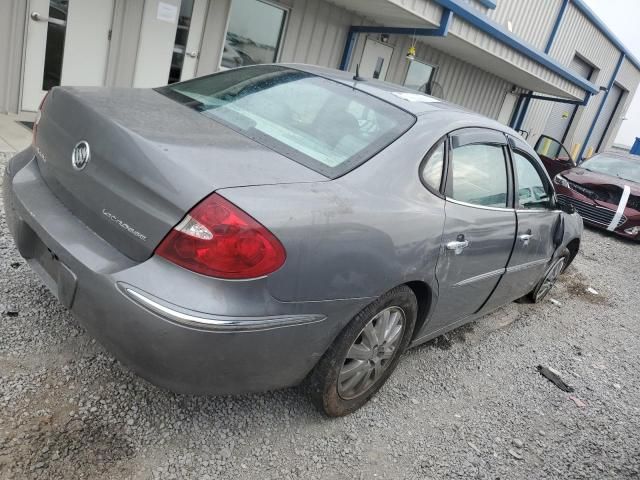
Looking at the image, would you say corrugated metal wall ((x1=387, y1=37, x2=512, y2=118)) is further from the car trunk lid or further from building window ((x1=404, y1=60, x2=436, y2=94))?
the car trunk lid

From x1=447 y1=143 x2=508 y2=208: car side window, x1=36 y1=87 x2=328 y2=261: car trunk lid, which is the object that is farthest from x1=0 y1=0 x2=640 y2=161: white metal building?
x1=447 y1=143 x2=508 y2=208: car side window

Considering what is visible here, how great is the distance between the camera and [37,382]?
2.30 metres

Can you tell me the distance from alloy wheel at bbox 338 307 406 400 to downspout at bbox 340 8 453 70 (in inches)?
258

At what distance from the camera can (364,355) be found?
8.22ft

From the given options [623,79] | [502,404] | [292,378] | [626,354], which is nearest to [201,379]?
[292,378]

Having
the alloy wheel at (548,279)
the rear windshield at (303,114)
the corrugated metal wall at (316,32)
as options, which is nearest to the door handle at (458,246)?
the rear windshield at (303,114)

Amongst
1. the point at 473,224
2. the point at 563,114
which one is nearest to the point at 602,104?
the point at 563,114

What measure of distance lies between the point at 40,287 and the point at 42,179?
0.86 metres

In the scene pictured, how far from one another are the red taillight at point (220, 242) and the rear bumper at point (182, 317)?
0.04 meters

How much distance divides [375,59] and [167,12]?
4.40 meters

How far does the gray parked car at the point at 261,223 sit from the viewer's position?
1.82m

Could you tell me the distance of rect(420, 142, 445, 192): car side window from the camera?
2.55 m

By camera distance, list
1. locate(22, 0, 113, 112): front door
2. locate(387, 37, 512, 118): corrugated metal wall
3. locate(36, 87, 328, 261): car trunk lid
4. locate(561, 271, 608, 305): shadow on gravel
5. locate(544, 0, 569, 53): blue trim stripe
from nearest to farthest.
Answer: locate(36, 87, 328, 261): car trunk lid, locate(561, 271, 608, 305): shadow on gravel, locate(22, 0, 113, 112): front door, locate(387, 37, 512, 118): corrugated metal wall, locate(544, 0, 569, 53): blue trim stripe

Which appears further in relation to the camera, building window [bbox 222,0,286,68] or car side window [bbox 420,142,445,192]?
building window [bbox 222,0,286,68]
